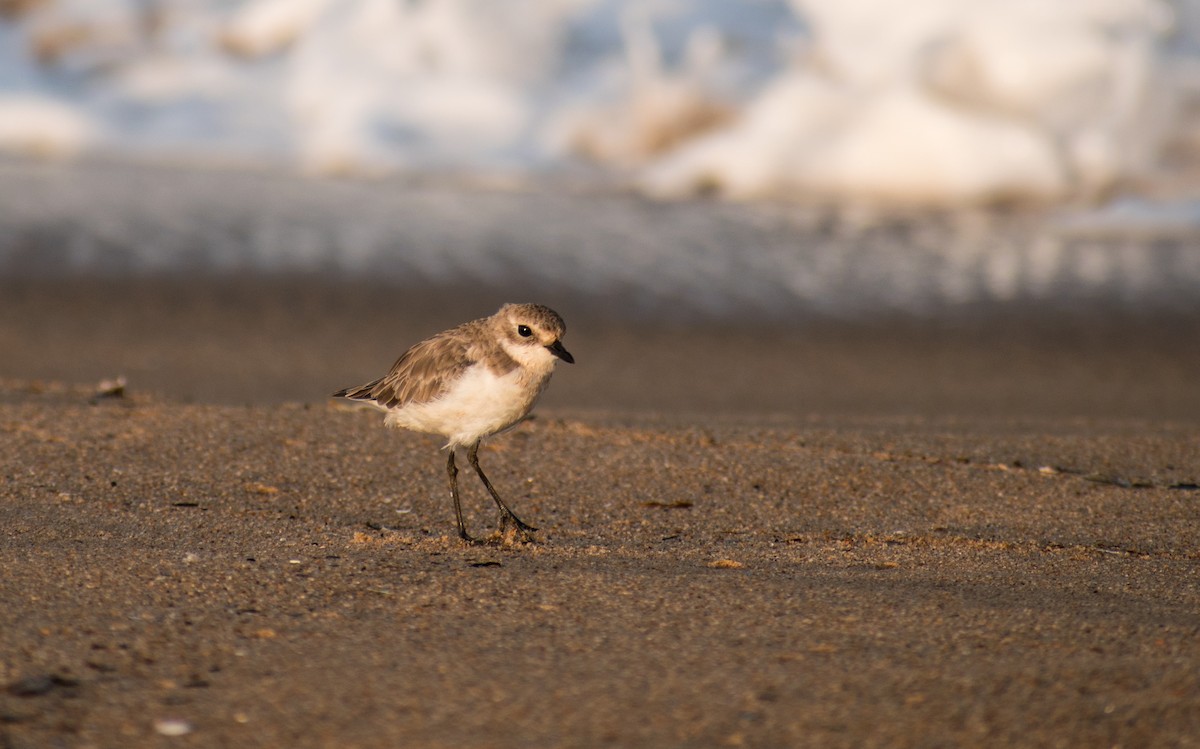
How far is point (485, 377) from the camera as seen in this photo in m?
4.67

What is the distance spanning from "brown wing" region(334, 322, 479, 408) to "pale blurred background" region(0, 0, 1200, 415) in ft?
8.70

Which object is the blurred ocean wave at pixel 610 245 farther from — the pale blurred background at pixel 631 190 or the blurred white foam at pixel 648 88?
the blurred white foam at pixel 648 88

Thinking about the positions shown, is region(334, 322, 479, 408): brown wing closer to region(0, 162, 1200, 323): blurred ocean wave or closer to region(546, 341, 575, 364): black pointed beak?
region(546, 341, 575, 364): black pointed beak

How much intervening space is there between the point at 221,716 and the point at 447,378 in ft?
6.50

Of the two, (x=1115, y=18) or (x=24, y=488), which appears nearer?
(x=24, y=488)

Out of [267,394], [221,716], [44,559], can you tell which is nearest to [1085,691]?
[221,716]

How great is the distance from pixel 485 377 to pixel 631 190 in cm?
851

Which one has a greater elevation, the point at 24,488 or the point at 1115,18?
the point at 1115,18

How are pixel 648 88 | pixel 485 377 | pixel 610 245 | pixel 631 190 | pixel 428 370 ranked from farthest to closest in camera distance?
pixel 648 88 → pixel 631 190 → pixel 610 245 → pixel 428 370 → pixel 485 377

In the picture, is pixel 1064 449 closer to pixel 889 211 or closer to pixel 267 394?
pixel 267 394


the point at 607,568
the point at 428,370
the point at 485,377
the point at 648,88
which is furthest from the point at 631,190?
the point at 607,568

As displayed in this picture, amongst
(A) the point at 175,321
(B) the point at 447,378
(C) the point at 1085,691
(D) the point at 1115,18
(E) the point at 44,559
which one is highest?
(D) the point at 1115,18

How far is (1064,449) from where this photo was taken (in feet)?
20.2

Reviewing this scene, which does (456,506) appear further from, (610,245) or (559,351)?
(610,245)
